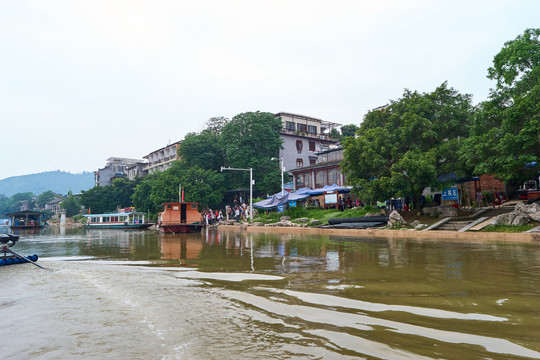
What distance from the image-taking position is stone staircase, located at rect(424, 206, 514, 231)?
16.8 metres

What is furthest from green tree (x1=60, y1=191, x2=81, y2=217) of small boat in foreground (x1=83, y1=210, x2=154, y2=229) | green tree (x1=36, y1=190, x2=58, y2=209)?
small boat in foreground (x1=83, y1=210, x2=154, y2=229)

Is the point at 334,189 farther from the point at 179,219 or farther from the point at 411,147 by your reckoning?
the point at 179,219

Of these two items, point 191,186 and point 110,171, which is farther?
point 110,171

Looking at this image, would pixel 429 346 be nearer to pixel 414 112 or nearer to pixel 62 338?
pixel 62 338

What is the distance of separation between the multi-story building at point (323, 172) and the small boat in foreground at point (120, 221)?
20.6 m

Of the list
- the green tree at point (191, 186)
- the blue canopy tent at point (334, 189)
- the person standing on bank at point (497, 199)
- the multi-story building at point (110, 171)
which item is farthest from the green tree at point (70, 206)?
the person standing on bank at point (497, 199)

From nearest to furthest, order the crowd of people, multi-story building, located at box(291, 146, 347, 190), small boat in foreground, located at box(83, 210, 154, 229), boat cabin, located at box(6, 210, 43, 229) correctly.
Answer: the crowd of people, multi-story building, located at box(291, 146, 347, 190), small boat in foreground, located at box(83, 210, 154, 229), boat cabin, located at box(6, 210, 43, 229)

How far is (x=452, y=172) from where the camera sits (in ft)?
66.1

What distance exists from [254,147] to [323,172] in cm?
1052

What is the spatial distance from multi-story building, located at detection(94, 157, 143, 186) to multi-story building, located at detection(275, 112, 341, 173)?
48727 millimetres

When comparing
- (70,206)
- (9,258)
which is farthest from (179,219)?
(70,206)

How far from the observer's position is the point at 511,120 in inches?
607

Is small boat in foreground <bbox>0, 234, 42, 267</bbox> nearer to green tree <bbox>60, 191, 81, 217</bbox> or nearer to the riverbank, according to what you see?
the riverbank

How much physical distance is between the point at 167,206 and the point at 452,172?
23.0 meters
